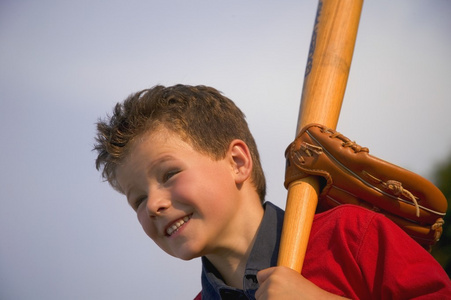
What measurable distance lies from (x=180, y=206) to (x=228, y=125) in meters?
0.49

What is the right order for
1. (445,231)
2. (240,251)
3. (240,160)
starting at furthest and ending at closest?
(445,231)
(240,160)
(240,251)

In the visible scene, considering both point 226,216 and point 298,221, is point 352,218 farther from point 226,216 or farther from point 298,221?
point 226,216

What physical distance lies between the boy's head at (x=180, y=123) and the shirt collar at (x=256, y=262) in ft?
0.66

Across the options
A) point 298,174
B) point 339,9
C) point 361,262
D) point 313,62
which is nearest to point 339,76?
point 313,62

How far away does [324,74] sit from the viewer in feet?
6.53

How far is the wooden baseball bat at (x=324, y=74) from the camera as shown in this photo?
5.75ft

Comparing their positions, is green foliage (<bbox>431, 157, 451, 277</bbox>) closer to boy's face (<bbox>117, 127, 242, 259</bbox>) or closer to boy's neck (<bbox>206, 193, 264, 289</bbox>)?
boy's neck (<bbox>206, 193, 264, 289</bbox>)

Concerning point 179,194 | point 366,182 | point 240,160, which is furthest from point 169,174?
point 366,182

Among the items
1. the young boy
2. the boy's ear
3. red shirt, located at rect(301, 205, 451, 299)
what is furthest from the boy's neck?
red shirt, located at rect(301, 205, 451, 299)

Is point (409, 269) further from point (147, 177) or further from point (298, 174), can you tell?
point (147, 177)

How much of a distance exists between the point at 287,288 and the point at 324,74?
1004 millimetres

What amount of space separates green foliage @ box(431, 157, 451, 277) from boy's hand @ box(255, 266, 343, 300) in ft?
15.0

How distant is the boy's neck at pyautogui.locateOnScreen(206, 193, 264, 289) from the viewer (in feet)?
5.78

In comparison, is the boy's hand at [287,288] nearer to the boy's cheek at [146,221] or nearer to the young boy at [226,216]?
the young boy at [226,216]
